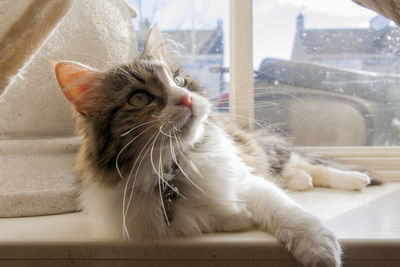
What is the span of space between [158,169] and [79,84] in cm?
30

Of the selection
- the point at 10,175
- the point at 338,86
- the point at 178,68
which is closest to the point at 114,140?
the point at 178,68

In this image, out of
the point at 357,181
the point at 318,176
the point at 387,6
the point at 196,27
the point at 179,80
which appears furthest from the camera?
the point at 196,27

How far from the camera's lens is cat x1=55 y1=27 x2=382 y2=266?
83cm

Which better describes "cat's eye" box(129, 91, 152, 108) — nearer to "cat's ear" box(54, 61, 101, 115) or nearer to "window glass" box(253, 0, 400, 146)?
"cat's ear" box(54, 61, 101, 115)

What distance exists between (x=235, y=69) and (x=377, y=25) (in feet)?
2.27

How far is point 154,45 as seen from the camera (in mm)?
1123

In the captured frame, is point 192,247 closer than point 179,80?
Yes

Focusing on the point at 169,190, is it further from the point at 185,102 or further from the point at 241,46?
the point at 241,46

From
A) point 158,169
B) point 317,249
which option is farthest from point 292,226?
point 158,169

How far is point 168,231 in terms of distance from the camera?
862 mm

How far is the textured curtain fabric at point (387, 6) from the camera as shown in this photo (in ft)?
2.35

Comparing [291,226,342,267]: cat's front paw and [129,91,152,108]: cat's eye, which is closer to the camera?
[291,226,342,267]: cat's front paw

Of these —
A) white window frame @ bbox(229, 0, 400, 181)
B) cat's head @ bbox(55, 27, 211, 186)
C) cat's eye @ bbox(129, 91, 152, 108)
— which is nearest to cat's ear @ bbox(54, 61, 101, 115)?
→ cat's head @ bbox(55, 27, 211, 186)

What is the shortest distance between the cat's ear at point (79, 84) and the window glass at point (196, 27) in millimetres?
803
